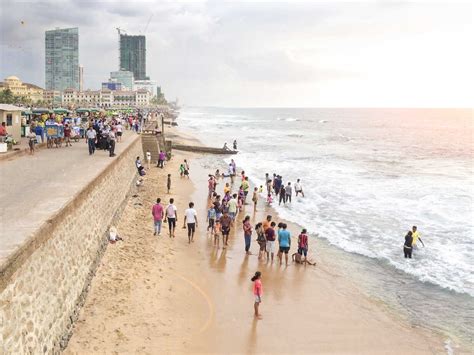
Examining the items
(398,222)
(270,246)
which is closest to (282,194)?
(398,222)

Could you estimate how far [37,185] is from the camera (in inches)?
371

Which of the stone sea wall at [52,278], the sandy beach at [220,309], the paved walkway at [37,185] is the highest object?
the paved walkway at [37,185]

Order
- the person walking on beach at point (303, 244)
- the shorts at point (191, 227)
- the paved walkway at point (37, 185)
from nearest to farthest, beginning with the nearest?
1. the paved walkway at point (37, 185)
2. the person walking on beach at point (303, 244)
3. the shorts at point (191, 227)

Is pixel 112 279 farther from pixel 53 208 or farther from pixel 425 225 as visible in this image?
pixel 425 225

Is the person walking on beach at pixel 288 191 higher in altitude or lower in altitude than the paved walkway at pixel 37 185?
lower

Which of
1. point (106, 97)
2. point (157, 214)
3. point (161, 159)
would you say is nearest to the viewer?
point (157, 214)

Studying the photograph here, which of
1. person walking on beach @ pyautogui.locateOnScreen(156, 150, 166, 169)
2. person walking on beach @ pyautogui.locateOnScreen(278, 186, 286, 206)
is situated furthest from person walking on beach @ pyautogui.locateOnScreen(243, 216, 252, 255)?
person walking on beach @ pyautogui.locateOnScreen(156, 150, 166, 169)

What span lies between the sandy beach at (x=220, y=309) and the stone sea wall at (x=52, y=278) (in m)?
0.47

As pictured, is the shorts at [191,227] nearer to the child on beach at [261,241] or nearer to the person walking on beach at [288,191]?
the child on beach at [261,241]

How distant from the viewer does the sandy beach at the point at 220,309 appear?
7.39m

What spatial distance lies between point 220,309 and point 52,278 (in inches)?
145

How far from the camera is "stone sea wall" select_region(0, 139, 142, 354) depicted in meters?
4.79

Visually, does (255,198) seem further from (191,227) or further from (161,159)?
(161,159)

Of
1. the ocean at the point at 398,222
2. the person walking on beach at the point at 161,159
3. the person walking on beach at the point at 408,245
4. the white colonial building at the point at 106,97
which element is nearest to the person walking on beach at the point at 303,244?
the ocean at the point at 398,222
